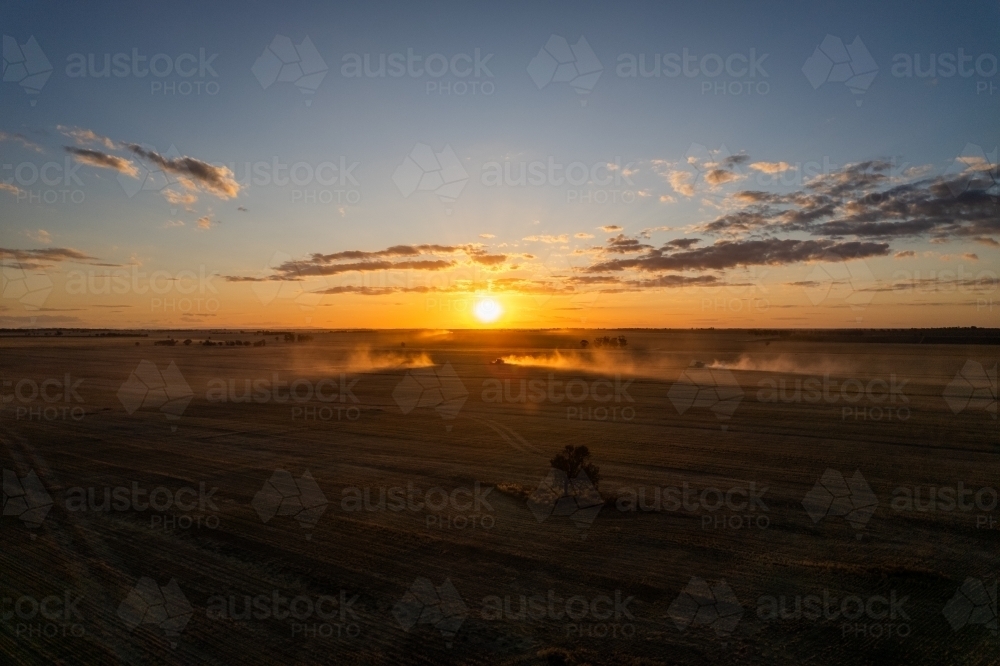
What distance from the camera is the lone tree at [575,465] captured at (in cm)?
1599

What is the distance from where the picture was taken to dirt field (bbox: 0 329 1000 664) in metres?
8.30

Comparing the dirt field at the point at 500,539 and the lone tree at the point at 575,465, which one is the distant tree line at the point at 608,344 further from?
the lone tree at the point at 575,465

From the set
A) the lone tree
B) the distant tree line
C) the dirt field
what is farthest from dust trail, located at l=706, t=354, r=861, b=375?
the distant tree line

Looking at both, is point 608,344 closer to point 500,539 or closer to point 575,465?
point 575,465

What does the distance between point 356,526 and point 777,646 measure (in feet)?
27.7

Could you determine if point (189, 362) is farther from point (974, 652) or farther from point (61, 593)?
point (974, 652)

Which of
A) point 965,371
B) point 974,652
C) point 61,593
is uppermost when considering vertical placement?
point 965,371

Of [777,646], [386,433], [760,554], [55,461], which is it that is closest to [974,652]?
[777,646]

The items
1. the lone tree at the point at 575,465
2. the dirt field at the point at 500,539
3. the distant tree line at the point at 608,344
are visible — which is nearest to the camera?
the dirt field at the point at 500,539

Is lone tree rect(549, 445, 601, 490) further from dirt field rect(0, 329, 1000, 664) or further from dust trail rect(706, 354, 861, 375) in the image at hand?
dust trail rect(706, 354, 861, 375)

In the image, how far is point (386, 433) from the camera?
23594 millimetres

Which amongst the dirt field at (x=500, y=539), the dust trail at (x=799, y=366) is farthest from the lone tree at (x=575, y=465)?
the dust trail at (x=799, y=366)

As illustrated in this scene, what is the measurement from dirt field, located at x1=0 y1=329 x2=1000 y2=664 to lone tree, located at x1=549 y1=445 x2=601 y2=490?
8.2 inches

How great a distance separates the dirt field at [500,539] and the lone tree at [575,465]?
21 centimetres
